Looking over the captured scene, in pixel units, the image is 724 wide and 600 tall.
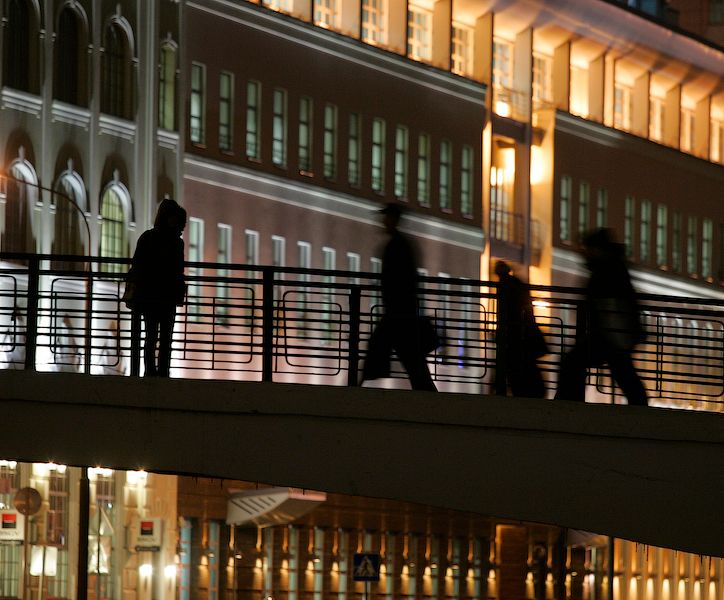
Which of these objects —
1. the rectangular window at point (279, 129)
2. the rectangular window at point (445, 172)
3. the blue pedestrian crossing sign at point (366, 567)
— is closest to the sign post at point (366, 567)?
the blue pedestrian crossing sign at point (366, 567)

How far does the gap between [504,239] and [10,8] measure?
58.9ft

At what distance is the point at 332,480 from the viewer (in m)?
23.0

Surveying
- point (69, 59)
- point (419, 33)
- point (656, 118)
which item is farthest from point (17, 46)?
point (656, 118)

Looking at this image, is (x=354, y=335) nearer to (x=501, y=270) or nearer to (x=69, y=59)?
(x=501, y=270)

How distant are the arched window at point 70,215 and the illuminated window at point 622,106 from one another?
21.4m

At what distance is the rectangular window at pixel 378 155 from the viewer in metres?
53.7

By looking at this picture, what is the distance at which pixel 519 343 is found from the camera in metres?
23.5

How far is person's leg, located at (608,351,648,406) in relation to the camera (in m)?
23.1

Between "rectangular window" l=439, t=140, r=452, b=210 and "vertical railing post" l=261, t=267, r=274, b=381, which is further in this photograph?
"rectangular window" l=439, t=140, r=452, b=210

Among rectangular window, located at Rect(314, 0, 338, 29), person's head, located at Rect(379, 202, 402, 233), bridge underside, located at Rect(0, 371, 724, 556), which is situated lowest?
bridge underside, located at Rect(0, 371, 724, 556)

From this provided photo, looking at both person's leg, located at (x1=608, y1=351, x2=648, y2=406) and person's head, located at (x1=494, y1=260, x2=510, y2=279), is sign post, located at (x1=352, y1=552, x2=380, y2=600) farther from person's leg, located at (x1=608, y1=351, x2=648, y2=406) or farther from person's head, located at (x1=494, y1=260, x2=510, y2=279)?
person's leg, located at (x1=608, y1=351, x2=648, y2=406)

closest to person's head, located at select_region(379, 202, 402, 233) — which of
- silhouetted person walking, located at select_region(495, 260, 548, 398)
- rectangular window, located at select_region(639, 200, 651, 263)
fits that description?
silhouetted person walking, located at select_region(495, 260, 548, 398)

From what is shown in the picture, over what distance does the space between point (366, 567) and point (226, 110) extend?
8.96 meters

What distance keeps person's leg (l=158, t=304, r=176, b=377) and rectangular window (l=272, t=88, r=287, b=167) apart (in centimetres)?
2765
